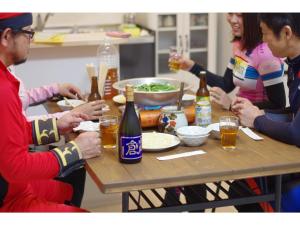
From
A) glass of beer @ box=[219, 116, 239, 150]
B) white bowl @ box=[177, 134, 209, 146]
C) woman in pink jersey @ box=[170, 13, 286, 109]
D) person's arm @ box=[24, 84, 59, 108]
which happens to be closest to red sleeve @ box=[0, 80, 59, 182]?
white bowl @ box=[177, 134, 209, 146]

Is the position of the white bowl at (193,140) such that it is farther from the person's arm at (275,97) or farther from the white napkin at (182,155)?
the person's arm at (275,97)

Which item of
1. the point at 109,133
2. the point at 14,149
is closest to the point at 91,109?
the point at 109,133

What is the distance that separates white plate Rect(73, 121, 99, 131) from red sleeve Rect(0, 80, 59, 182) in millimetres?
445

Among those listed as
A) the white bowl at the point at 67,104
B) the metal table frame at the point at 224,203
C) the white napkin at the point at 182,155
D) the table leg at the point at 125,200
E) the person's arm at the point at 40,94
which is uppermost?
the person's arm at the point at 40,94

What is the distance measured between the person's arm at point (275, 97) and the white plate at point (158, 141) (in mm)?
735

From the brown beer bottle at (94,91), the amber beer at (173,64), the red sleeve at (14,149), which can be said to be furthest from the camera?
the amber beer at (173,64)

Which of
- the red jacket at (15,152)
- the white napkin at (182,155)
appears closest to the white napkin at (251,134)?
the white napkin at (182,155)

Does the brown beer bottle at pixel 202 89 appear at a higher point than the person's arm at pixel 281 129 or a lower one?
higher

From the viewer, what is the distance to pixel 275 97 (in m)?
2.57

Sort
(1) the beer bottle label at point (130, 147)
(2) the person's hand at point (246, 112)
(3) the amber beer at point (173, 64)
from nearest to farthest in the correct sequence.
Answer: (1) the beer bottle label at point (130, 147)
(2) the person's hand at point (246, 112)
(3) the amber beer at point (173, 64)

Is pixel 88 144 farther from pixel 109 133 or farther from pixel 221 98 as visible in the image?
pixel 221 98

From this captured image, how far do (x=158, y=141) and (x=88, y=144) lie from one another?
290 mm

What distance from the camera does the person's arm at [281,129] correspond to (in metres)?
1.95

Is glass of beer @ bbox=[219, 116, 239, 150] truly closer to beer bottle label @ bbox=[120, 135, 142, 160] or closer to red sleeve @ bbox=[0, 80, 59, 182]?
beer bottle label @ bbox=[120, 135, 142, 160]
